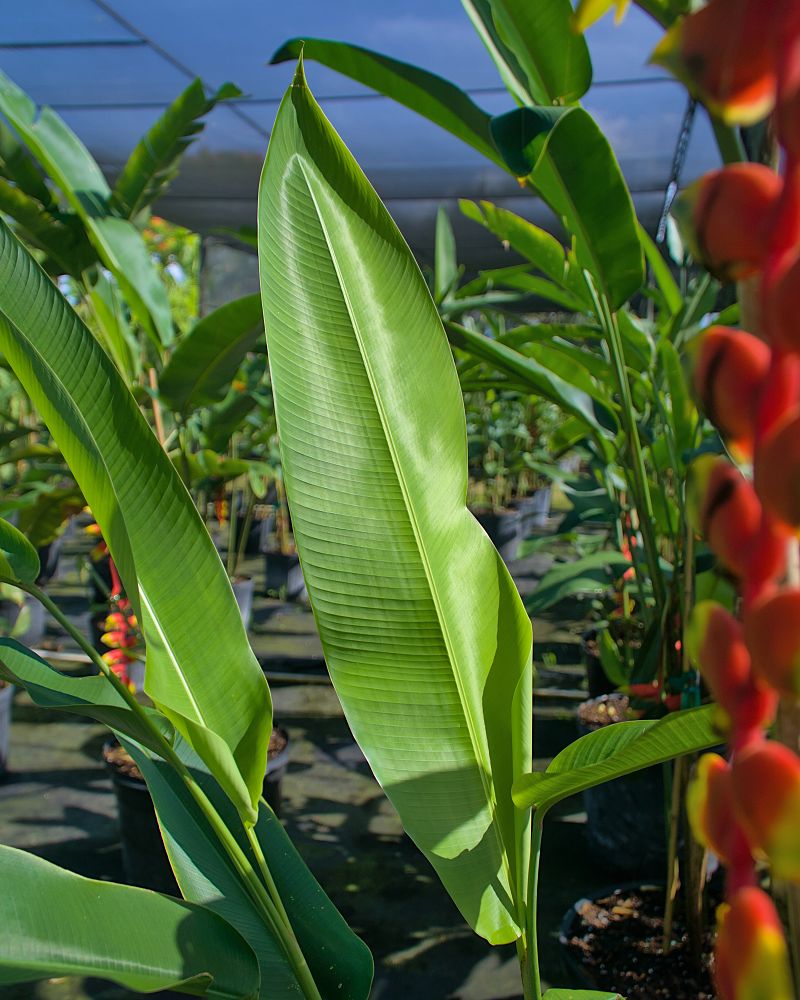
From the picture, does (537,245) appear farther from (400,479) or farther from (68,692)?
(68,692)

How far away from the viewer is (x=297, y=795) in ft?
6.19

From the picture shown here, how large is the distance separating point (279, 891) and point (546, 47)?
2.59 feet

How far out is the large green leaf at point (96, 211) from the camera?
1506 millimetres

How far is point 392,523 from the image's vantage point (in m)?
0.59

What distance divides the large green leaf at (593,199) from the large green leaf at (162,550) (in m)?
0.43

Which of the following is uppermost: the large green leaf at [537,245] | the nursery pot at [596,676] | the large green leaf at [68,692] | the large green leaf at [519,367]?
the large green leaf at [537,245]

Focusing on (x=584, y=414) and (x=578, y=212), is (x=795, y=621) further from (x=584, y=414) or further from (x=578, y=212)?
(x=584, y=414)

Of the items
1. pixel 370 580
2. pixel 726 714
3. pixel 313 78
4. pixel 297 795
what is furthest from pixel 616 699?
pixel 313 78

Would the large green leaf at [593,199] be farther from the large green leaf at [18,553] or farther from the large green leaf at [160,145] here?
the large green leaf at [160,145]

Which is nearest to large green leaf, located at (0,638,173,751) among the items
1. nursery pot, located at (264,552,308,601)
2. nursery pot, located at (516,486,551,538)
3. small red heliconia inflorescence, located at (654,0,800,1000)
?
small red heliconia inflorescence, located at (654,0,800,1000)

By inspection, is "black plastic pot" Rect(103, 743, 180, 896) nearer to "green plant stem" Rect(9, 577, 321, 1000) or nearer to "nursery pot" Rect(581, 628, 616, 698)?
"green plant stem" Rect(9, 577, 321, 1000)

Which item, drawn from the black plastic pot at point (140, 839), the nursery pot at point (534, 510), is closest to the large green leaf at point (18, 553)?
the black plastic pot at point (140, 839)

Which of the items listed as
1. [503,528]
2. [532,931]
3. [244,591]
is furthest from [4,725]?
[503,528]

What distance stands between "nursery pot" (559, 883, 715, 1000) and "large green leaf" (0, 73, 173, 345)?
1.21 metres
